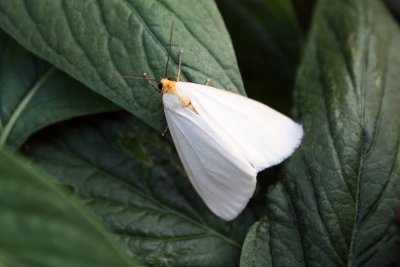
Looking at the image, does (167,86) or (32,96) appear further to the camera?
(32,96)

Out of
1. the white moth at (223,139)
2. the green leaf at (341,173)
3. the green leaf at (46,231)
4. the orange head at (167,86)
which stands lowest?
the green leaf at (341,173)

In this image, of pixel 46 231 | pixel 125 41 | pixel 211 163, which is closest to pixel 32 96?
pixel 125 41

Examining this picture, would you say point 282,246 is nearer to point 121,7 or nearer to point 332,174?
point 332,174

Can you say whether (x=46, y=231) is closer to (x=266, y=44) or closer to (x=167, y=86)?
(x=167, y=86)

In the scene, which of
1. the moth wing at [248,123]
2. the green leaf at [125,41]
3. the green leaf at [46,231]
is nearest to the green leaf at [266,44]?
the moth wing at [248,123]

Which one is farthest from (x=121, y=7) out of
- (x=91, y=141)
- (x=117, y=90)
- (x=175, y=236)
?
(x=175, y=236)

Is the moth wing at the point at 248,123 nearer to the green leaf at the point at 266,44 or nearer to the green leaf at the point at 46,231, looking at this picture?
the green leaf at the point at 266,44
